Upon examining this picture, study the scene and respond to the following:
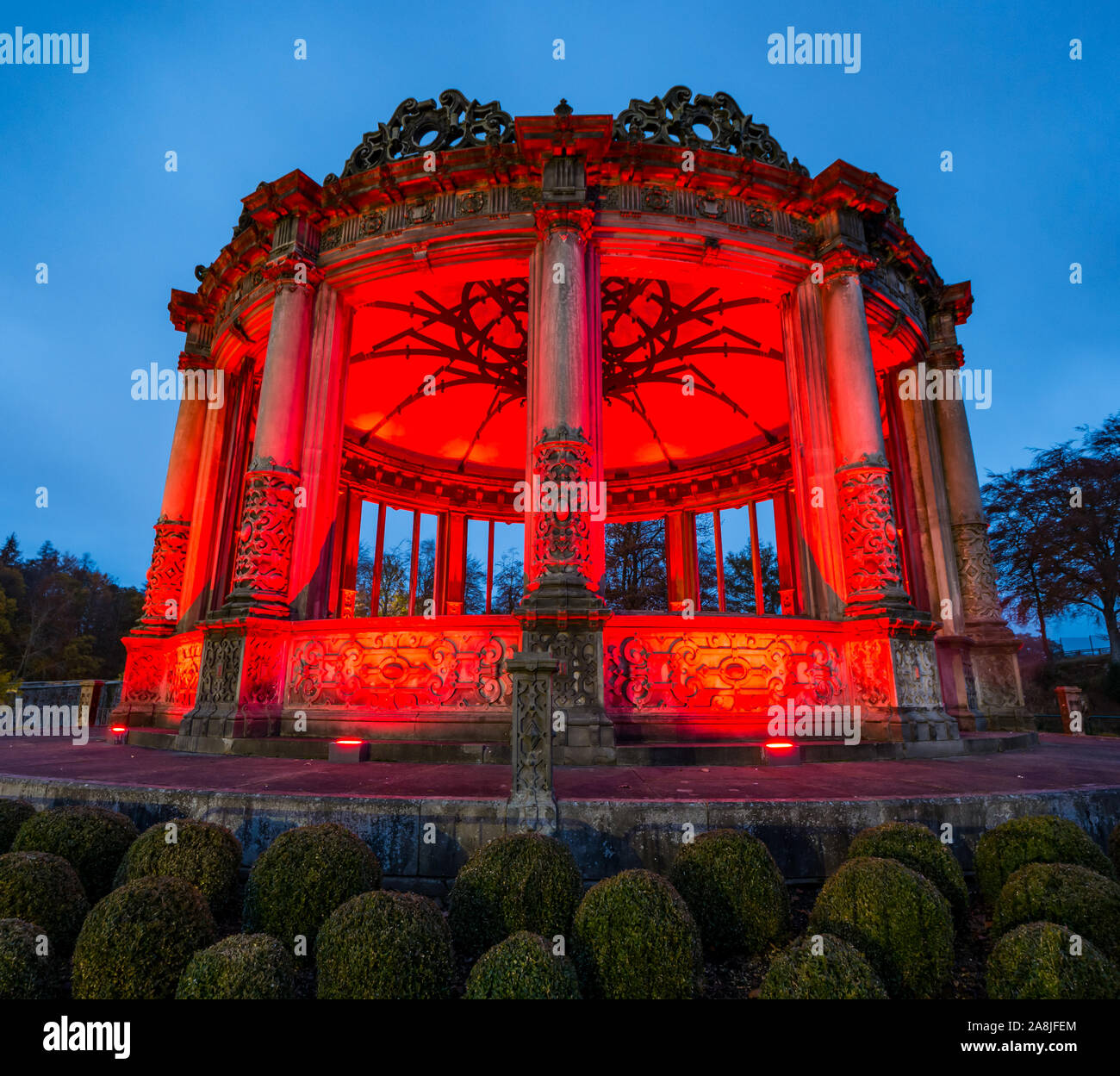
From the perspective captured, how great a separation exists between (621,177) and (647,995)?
10.4 m

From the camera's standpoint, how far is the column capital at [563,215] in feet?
28.9

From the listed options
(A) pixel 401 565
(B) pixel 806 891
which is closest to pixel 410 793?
(B) pixel 806 891

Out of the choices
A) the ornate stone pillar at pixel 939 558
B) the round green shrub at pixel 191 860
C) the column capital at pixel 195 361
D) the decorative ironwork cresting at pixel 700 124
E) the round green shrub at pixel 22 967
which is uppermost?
the decorative ironwork cresting at pixel 700 124

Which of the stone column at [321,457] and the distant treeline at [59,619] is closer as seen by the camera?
the stone column at [321,457]

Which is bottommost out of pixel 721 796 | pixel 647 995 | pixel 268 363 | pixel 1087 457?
pixel 647 995

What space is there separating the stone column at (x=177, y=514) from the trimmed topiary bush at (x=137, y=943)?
10.2 m

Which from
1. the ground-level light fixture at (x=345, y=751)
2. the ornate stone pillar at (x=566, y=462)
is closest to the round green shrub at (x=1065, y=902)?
the ornate stone pillar at (x=566, y=462)

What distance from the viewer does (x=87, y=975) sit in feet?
8.37

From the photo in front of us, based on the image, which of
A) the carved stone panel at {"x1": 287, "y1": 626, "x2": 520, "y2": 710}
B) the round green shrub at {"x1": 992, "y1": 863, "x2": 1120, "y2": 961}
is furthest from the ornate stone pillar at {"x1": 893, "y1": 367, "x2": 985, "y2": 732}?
the round green shrub at {"x1": 992, "y1": 863, "x2": 1120, "y2": 961}

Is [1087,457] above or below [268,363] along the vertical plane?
above

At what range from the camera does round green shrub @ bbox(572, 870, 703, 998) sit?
8.52 ft

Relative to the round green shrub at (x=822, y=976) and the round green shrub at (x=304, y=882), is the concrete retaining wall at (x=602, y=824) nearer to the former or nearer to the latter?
the round green shrub at (x=304, y=882)
